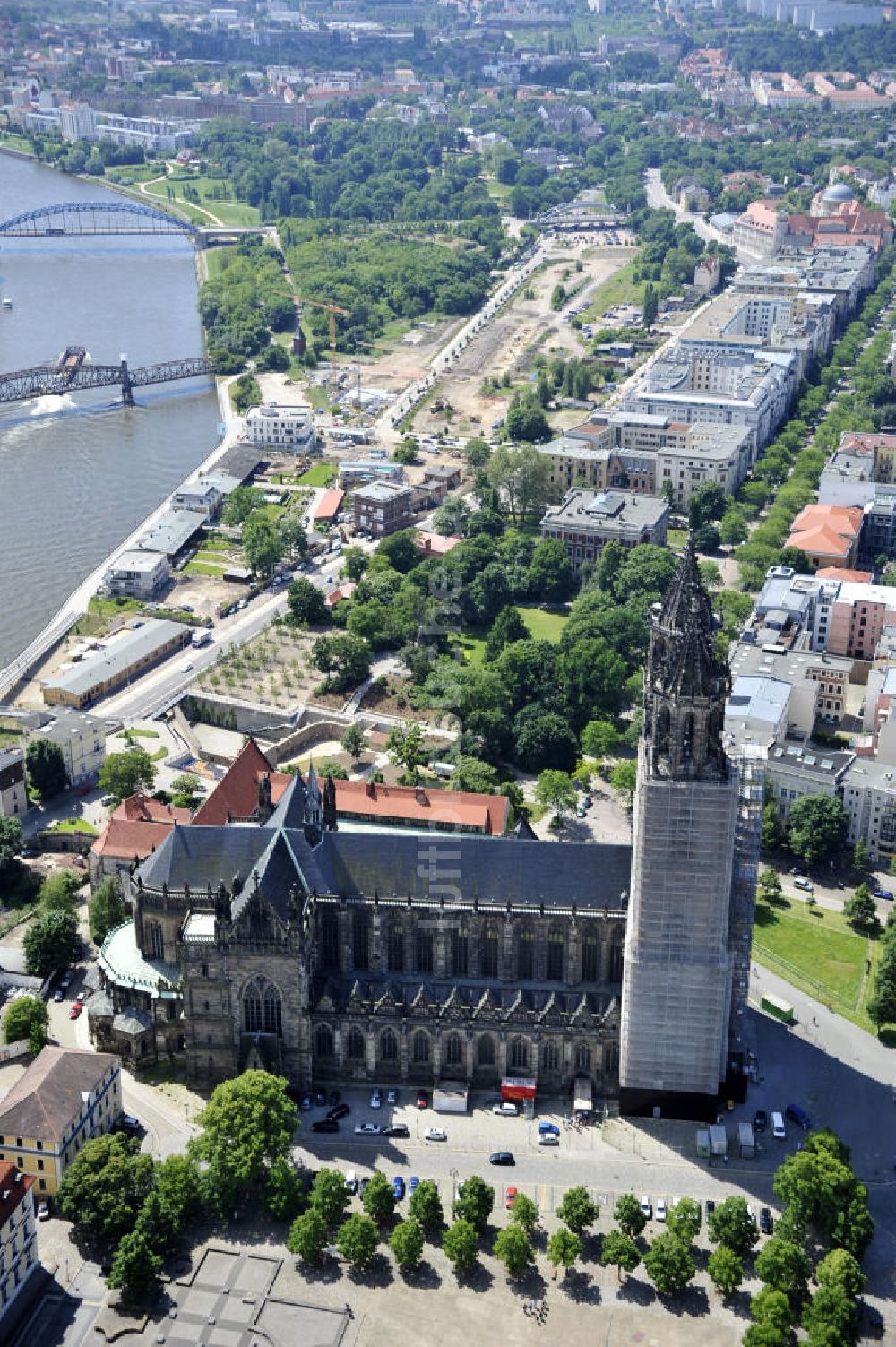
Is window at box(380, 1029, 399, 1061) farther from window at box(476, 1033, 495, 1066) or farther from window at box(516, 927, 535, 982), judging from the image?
window at box(516, 927, 535, 982)

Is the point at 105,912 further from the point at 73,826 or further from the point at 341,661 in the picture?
the point at 341,661

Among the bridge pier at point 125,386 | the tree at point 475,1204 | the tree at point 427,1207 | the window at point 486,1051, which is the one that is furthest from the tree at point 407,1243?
the bridge pier at point 125,386

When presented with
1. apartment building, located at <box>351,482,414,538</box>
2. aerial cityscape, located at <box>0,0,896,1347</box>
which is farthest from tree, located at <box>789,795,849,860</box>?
apartment building, located at <box>351,482,414,538</box>

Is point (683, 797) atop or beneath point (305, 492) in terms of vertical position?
atop

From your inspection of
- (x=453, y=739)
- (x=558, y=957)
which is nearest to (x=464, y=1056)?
(x=558, y=957)

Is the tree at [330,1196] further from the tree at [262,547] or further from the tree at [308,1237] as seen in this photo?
the tree at [262,547]

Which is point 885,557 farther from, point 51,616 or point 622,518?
point 51,616

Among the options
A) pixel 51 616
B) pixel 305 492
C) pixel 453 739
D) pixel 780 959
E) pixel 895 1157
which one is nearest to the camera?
pixel 895 1157
